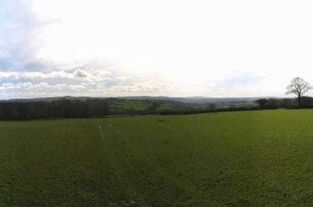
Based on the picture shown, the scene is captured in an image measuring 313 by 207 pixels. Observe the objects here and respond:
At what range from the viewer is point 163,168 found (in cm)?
3406

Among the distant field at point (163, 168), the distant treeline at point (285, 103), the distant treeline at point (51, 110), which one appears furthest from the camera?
the distant treeline at point (51, 110)

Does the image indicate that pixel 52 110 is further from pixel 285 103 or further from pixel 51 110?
pixel 285 103

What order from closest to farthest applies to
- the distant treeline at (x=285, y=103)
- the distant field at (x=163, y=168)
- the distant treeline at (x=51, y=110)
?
the distant field at (x=163, y=168) < the distant treeline at (x=285, y=103) < the distant treeline at (x=51, y=110)

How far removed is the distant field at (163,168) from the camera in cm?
2662

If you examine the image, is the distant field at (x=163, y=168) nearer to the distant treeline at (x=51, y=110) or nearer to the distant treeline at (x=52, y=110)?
the distant treeline at (x=52, y=110)

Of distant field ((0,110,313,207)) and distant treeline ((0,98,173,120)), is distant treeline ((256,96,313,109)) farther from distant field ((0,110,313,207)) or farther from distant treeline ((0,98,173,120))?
distant field ((0,110,313,207))

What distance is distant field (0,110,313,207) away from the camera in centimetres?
2662

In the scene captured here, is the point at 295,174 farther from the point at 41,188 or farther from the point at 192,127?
the point at 192,127

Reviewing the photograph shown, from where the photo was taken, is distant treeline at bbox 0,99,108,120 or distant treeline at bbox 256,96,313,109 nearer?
distant treeline at bbox 256,96,313,109

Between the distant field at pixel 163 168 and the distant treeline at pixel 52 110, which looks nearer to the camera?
the distant field at pixel 163 168

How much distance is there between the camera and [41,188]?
29.2m

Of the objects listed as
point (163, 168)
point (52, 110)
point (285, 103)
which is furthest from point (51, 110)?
point (163, 168)

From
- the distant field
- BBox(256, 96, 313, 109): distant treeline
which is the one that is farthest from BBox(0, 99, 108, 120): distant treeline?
the distant field

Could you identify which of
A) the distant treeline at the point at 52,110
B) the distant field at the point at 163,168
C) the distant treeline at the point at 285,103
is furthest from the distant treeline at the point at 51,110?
the distant field at the point at 163,168
